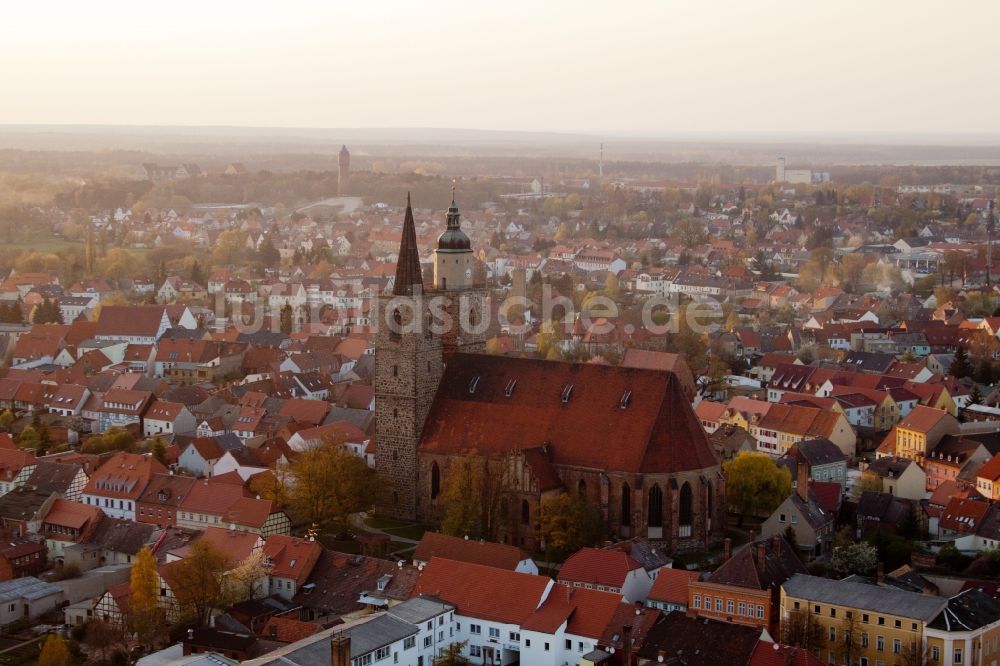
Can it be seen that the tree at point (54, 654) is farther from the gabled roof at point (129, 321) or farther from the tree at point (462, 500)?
the gabled roof at point (129, 321)

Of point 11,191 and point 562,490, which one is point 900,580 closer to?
point 562,490

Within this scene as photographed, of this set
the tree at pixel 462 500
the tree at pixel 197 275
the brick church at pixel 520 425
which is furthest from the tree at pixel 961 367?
the tree at pixel 197 275

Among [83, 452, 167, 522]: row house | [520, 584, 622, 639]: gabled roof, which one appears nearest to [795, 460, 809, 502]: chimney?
[520, 584, 622, 639]: gabled roof

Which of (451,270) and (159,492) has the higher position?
(451,270)

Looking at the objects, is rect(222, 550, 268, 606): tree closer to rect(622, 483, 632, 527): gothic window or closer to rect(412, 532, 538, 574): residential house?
rect(412, 532, 538, 574): residential house

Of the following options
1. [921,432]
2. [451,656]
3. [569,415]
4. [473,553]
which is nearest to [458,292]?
[569,415]

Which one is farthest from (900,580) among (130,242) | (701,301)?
(130,242)

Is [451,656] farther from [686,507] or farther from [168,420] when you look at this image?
[168,420]
